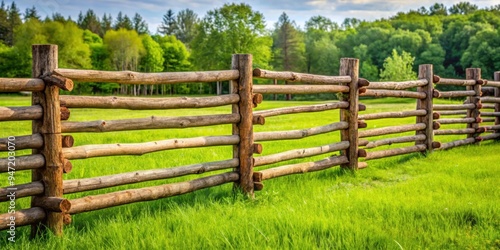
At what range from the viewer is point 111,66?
91125mm

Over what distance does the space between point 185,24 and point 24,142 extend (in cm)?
13402

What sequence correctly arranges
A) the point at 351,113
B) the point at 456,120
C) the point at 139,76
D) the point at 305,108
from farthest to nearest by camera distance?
the point at 456,120 < the point at 351,113 < the point at 305,108 < the point at 139,76

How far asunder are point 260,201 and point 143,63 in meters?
89.9

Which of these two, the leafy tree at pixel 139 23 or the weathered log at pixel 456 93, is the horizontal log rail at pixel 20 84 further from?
the leafy tree at pixel 139 23

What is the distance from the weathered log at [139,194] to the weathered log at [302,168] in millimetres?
669

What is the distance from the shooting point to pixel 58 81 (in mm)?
5074

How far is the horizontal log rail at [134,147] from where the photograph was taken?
5574mm

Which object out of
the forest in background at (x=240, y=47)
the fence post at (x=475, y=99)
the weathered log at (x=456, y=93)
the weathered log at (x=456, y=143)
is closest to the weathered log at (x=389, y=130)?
the weathered log at (x=456, y=143)

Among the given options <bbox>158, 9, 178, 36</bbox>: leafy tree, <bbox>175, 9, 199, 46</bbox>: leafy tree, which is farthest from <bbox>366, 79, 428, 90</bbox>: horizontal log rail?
<bbox>158, 9, 178, 36</bbox>: leafy tree

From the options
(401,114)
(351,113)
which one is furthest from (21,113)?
(401,114)

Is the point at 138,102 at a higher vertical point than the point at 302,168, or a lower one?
higher

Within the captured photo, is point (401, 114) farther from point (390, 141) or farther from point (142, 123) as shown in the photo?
point (142, 123)

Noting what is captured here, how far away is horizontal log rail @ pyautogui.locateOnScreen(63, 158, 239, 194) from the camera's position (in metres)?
5.50

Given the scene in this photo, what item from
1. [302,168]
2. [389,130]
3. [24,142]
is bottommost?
[302,168]
